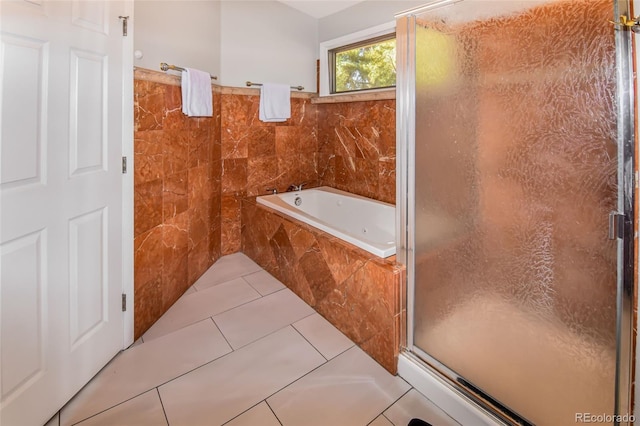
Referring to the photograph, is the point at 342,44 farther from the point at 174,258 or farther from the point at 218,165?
the point at 174,258

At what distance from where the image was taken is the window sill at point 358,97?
9.43 feet

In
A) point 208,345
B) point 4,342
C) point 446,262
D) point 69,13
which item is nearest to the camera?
point 4,342

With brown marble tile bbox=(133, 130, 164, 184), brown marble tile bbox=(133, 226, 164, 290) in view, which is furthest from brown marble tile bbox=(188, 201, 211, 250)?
brown marble tile bbox=(133, 130, 164, 184)

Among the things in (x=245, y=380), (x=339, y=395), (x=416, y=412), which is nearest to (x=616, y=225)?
(x=416, y=412)

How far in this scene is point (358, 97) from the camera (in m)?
3.13

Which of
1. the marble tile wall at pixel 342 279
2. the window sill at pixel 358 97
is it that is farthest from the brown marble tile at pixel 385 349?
the window sill at pixel 358 97

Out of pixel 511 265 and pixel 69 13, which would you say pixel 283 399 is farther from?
pixel 69 13

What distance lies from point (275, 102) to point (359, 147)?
968mm

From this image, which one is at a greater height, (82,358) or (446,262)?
(446,262)

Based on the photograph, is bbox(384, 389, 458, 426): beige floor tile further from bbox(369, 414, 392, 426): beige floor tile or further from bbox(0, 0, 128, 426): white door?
bbox(0, 0, 128, 426): white door

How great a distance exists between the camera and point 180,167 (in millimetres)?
2326

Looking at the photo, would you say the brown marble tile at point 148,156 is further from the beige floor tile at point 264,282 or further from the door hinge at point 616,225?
the door hinge at point 616,225

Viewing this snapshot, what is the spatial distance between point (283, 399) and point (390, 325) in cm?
64

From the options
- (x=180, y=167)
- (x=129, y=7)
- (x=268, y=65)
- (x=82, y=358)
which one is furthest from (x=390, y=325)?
(x=268, y=65)
